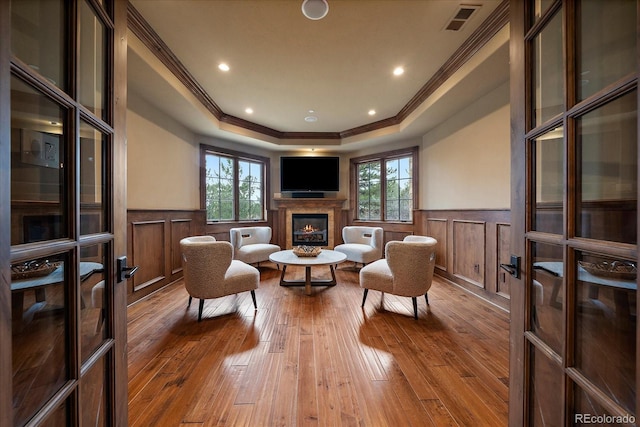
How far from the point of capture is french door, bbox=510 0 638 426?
60 cm

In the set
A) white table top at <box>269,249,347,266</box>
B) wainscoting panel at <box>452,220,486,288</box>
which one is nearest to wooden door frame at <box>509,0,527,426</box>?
white table top at <box>269,249,347,266</box>

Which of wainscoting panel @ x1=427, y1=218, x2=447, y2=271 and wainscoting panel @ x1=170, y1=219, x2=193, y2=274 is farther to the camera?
wainscoting panel @ x1=427, y1=218, x2=447, y2=271

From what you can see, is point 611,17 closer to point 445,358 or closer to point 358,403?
point 358,403

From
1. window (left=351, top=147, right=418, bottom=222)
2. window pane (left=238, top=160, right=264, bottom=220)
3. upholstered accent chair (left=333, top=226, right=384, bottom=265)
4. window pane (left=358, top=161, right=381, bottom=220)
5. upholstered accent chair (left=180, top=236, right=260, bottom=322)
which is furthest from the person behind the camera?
window pane (left=358, top=161, right=381, bottom=220)

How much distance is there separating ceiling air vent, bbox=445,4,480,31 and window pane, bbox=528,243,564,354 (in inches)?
78.5

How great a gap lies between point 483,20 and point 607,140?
81.2 inches

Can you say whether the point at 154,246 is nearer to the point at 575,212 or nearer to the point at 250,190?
the point at 250,190

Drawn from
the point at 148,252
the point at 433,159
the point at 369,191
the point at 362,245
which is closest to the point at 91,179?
the point at 148,252

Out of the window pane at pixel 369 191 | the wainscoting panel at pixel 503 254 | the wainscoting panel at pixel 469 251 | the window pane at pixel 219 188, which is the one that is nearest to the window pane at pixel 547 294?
the wainscoting panel at pixel 503 254

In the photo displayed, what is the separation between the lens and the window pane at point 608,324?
1.91 feet

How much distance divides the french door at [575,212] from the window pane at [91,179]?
4.70ft

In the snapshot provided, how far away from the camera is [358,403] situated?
145 centimetres

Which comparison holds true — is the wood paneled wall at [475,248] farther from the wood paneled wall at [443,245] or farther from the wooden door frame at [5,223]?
the wooden door frame at [5,223]

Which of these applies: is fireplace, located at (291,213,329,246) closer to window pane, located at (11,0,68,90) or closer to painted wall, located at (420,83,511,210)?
painted wall, located at (420,83,511,210)
